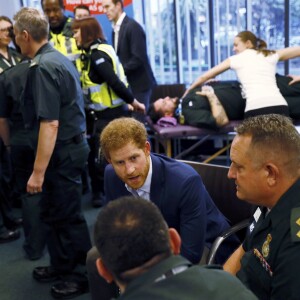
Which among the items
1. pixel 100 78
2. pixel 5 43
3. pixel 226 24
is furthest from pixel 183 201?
pixel 226 24

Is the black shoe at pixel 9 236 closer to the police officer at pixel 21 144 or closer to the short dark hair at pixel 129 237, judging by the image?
the police officer at pixel 21 144

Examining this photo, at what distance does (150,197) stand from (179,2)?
142 inches

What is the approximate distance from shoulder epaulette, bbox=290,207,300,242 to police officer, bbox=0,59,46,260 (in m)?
1.50

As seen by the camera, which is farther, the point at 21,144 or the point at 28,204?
the point at 28,204

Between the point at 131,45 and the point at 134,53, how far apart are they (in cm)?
9

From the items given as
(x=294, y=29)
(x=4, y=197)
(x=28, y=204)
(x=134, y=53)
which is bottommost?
(x=4, y=197)

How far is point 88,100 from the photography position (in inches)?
123

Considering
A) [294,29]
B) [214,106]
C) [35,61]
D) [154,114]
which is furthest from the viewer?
[294,29]

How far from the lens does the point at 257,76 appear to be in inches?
130

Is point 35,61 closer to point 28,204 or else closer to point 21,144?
point 21,144

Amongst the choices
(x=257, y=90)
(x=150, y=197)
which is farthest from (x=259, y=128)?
(x=257, y=90)

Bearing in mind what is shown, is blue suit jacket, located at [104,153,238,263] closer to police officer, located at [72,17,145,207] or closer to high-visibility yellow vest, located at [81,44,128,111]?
police officer, located at [72,17,145,207]

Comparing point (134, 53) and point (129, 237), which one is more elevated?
point (134, 53)

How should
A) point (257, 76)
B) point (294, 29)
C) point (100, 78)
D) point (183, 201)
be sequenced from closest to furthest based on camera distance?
point (183, 201) → point (100, 78) → point (257, 76) → point (294, 29)
